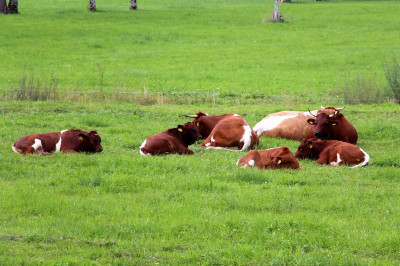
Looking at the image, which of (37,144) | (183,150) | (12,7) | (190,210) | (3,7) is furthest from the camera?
(12,7)

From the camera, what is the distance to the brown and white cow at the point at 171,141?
13.5 m

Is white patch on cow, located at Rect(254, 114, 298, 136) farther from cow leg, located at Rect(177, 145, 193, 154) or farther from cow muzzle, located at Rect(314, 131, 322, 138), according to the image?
cow leg, located at Rect(177, 145, 193, 154)

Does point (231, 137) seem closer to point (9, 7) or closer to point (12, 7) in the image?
point (12, 7)

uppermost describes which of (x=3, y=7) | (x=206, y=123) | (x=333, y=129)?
(x=3, y=7)

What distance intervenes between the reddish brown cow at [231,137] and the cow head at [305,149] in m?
1.35

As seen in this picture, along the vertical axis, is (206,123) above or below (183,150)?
above

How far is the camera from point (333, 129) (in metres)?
15.2

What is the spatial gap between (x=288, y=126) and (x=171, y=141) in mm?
3742

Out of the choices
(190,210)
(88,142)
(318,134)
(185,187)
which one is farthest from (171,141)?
(190,210)

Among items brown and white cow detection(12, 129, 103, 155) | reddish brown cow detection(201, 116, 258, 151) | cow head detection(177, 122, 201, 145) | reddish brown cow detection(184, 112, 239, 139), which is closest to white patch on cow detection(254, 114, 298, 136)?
reddish brown cow detection(184, 112, 239, 139)

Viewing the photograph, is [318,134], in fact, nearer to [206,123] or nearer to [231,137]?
[231,137]

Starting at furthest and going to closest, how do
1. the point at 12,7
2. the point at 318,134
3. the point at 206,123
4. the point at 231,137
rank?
the point at 12,7, the point at 206,123, the point at 318,134, the point at 231,137

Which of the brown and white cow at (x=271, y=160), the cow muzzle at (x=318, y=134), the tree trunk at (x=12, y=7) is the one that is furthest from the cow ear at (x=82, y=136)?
the tree trunk at (x=12, y=7)

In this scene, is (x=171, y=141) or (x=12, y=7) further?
(x=12, y=7)
